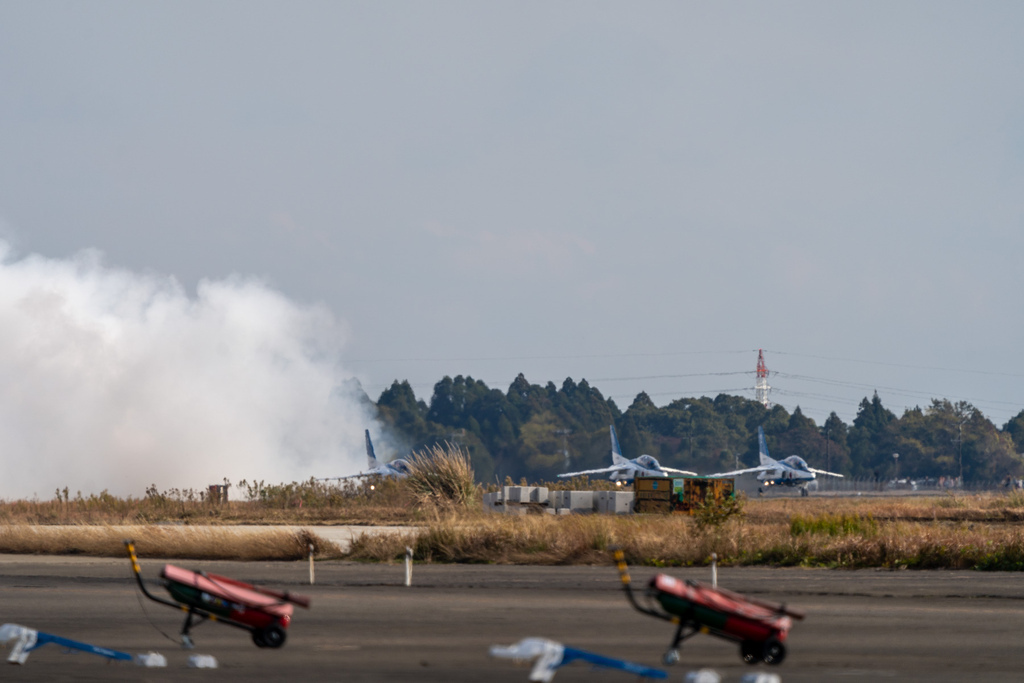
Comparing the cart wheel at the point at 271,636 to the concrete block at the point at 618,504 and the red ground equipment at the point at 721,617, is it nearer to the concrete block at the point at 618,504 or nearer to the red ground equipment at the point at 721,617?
the red ground equipment at the point at 721,617

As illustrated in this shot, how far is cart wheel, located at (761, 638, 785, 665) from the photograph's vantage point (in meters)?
3.65

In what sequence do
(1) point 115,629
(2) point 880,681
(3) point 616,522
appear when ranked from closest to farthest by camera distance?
(2) point 880,681, (1) point 115,629, (3) point 616,522

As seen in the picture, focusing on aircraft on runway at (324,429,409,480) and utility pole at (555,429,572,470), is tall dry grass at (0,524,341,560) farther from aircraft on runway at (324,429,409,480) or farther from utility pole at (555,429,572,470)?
utility pole at (555,429,572,470)

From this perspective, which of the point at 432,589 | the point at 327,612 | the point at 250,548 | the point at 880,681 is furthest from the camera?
the point at 250,548

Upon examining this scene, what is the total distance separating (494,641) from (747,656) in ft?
33.1

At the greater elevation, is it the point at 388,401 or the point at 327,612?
the point at 388,401

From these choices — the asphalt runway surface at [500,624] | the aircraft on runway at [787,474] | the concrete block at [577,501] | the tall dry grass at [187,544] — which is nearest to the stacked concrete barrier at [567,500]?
the concrete block at [577,501]

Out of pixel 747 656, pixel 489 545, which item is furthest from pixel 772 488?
pixel 747 656

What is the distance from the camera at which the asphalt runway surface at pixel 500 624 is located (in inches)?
436

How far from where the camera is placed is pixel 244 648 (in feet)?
42.4

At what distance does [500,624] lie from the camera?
49.8ft

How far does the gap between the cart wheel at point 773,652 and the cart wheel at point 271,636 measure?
189cm

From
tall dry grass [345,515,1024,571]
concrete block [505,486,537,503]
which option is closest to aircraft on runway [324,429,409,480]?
concrete block [505,486,537,503]

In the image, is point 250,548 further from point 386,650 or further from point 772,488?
point 772,488
